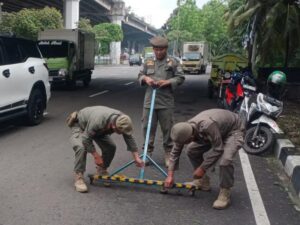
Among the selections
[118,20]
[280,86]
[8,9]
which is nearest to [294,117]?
[280,86]

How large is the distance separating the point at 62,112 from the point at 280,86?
5645mm

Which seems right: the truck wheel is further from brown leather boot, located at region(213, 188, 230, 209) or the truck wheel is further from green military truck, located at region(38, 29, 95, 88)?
brown leather boot, located at region(213, 188, 230, 209)

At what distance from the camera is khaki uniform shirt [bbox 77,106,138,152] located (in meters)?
4.85

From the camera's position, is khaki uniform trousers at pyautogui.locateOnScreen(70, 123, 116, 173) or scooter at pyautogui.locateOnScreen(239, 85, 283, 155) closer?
khaki uniform trousers at pyautogui.locateOnScreen(70, 123, 116, 173)

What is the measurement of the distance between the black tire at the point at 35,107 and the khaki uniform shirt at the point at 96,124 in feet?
14.1

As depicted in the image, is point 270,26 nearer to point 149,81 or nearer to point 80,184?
point 149,81

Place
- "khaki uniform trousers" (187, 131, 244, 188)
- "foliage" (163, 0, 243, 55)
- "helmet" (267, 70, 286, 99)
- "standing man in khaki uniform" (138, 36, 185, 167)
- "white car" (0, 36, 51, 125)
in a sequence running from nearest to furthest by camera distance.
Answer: "khaki uniform trousers" (187, 131, 244, 188) < "standing man in khaki uniform" (138, 36, 185, 167) < "helmet" (267, 70, 286, 99) < "white car" (0, 36, 51, 125) < "foliage" (163, 0, 243, 55)

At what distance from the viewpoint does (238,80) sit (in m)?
10.7

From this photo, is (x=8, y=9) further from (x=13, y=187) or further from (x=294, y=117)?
(x=13, y=187)

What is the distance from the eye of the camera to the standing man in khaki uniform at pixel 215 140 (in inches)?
179

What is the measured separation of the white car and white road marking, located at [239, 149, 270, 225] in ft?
14.0

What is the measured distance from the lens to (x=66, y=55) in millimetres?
18125

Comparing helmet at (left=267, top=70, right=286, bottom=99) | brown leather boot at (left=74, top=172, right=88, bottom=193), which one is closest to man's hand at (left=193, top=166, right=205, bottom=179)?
brown leather boot at (left=74, top=172, right=88, bottom=193)

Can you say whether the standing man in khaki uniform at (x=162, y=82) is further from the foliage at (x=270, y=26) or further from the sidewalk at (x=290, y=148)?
the foliage at (x=270, y=26)
